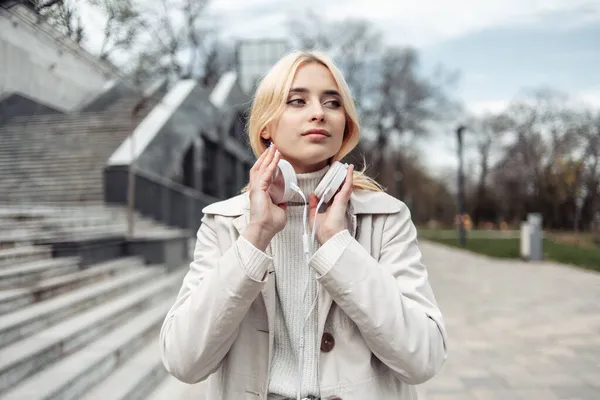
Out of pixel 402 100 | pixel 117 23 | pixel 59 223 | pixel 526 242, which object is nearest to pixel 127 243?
pixel 59 223

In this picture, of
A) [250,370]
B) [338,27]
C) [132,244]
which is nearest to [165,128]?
[132,244]

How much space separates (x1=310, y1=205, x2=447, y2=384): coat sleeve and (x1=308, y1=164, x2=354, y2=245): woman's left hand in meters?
0.03

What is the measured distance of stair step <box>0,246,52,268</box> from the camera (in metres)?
4.93

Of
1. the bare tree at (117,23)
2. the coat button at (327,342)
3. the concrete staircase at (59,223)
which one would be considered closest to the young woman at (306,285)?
the coat button at (327,342)

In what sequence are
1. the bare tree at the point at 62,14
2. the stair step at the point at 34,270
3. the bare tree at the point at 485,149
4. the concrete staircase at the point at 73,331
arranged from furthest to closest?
the bare tree at the point at 485,149
the stair step at the point at 34,270
the concrete staircase at the point at 73,331
the bare tree at the point at 62,14

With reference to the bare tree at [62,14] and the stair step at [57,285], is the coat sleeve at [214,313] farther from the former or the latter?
the stair step at [57,285]

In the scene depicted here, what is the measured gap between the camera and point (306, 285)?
1.42 meters

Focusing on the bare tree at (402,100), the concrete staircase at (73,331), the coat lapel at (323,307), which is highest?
the bare tree at (402,100)

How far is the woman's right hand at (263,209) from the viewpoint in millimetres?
1287

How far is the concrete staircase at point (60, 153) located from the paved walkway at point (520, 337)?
482 cm

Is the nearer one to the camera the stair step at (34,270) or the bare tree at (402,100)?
the stair step at (34,270)

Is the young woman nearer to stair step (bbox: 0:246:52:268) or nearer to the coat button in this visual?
the coat button

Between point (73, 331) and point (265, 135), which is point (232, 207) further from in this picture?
point (73, 331)

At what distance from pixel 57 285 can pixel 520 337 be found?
5425mm
